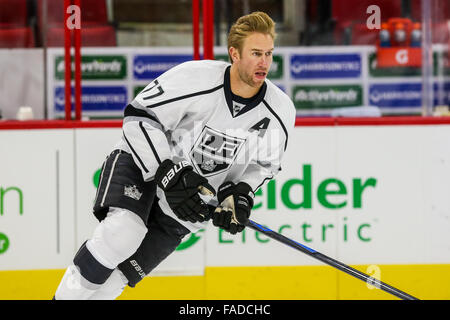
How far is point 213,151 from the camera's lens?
272 cm

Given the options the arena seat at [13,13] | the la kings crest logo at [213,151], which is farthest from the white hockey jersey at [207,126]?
the arena seat at [13,13]

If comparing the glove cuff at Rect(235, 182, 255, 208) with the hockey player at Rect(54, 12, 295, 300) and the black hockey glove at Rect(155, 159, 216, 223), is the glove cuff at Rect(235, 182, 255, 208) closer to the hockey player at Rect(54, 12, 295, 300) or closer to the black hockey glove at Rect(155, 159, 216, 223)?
the hockey player at Rect(54, 12, 295, 300)

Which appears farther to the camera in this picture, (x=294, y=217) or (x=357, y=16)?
(x=357, y=16)

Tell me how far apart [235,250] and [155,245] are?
86 centimetres

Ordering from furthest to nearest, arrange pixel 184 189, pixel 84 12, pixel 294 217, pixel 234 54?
pixel 84 12
pixel 294 217
pixel 234 54
pixel 184 189

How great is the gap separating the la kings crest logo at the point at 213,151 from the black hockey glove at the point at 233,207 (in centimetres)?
8

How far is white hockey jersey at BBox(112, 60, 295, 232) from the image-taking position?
8.50 ft

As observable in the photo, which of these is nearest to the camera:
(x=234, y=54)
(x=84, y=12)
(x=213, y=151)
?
(x=234, y=54)

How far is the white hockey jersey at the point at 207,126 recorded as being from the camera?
2.59 meters

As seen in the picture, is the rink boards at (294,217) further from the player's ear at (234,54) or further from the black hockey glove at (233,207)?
the player's ear at (234,54)

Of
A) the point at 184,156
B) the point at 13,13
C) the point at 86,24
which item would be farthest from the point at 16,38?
the point at 184,156

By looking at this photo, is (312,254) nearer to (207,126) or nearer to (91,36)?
(207,126)

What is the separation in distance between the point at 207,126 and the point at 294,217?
1061mm

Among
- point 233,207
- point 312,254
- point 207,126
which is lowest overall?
point 312,254
